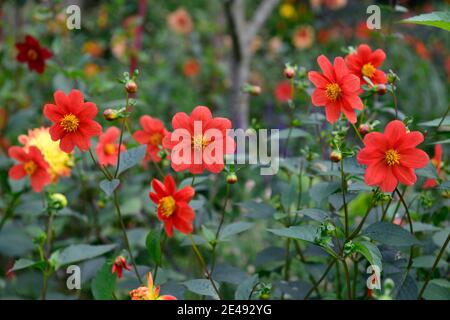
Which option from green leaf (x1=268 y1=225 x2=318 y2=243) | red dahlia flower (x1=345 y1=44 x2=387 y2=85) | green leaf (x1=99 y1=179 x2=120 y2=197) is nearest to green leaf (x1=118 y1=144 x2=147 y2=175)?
green leaf (x1=99 y1=179 x2=120 y2=197)

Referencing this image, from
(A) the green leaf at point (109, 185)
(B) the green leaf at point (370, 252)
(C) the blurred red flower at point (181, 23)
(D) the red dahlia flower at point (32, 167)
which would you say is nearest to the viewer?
(B) the green leaf at point (370, 252)

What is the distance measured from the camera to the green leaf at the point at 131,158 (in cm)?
104

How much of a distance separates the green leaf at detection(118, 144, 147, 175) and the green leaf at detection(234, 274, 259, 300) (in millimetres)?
262

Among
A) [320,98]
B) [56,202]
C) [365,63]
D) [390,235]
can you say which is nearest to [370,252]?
[390,235]

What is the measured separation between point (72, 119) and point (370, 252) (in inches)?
18.6

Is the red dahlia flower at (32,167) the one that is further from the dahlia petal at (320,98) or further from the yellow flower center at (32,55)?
the dahlia petal at (320,98)

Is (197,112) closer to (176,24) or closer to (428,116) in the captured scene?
(428,116)

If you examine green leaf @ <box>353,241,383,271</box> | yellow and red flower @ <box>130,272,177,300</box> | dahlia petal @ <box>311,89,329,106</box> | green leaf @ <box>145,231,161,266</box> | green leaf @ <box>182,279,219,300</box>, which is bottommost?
green leaf @ <box>182,279,219,300</box>

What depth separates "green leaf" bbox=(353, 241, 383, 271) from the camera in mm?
861

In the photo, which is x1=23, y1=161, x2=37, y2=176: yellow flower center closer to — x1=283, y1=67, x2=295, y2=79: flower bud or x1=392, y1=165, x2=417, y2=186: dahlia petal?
x1=283, y1=67, x2=295, y2=79: flower bud

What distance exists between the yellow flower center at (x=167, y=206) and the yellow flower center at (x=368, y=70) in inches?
15.4

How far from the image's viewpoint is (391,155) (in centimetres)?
90

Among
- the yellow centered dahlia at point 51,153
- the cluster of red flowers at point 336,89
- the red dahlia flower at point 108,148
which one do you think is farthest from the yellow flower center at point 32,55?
the cluster of red flowers at point 336,89
